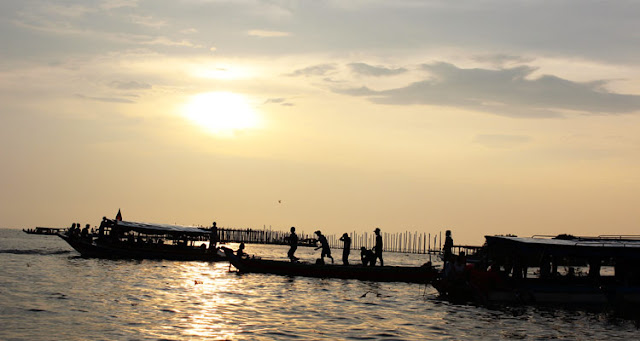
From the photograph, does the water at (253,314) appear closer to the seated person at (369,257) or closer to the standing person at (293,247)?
the seated person at (369,257)

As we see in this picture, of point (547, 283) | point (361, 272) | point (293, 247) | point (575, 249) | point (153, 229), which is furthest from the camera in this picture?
point (153, 229)

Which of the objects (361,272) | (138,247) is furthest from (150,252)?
(361,272)

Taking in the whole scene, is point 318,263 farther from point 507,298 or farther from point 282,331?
point 282,331

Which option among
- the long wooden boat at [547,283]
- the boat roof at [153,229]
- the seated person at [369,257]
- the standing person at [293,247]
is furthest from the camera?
the boat roof at [153,229]

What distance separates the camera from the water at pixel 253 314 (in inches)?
730

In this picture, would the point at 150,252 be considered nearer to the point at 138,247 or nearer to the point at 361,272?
the point at 138,247

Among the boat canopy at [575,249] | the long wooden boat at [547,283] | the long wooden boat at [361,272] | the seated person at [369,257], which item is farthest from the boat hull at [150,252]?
the boat canopy at [575,249]

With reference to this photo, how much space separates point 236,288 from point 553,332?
15.7 meters

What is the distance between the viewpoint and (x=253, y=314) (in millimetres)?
22297

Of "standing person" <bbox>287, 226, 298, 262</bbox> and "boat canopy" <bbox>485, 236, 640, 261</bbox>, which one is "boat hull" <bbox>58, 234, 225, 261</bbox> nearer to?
"standing person" <bbox>287, 226, 298, 262</bbox>

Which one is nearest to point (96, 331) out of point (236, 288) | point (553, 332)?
point (236, 288)

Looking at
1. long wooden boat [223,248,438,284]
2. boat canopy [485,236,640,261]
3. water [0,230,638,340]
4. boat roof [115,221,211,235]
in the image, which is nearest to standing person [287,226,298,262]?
long wooden boat [223,248,438,284]

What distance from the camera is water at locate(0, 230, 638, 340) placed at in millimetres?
18547

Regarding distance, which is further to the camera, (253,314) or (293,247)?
(293,247)
